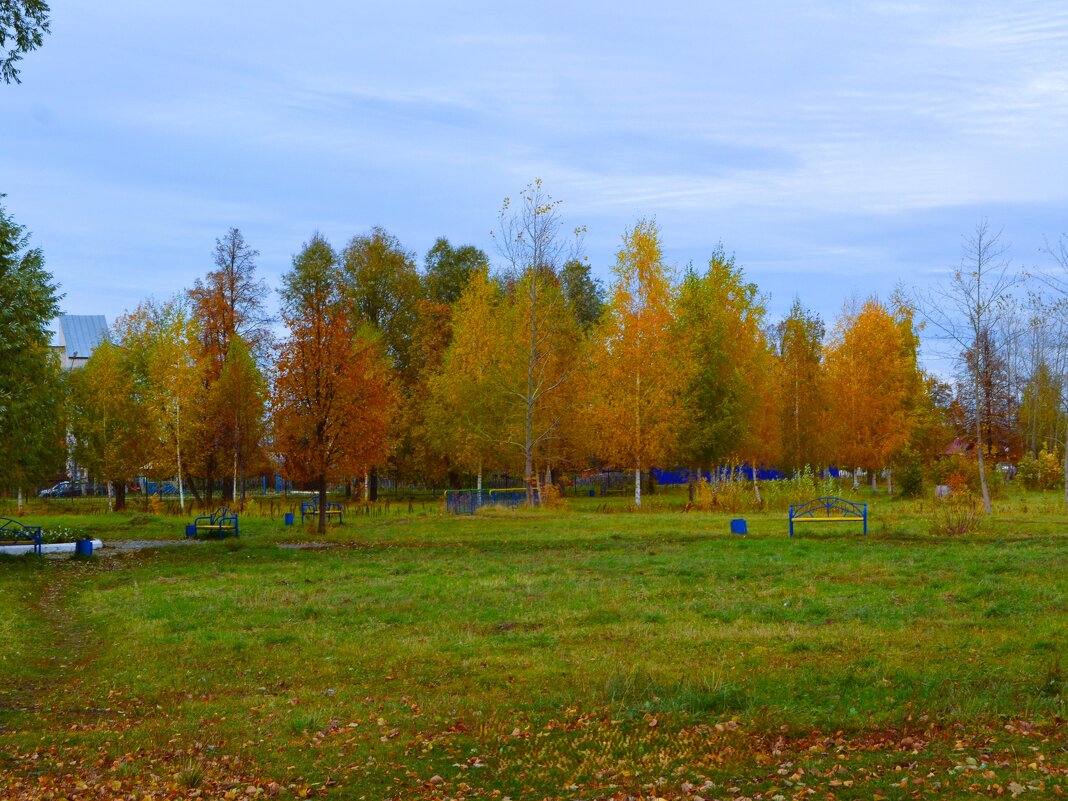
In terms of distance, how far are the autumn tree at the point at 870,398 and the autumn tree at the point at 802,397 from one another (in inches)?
29.0

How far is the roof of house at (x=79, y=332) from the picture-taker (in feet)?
324

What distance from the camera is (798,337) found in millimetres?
56094

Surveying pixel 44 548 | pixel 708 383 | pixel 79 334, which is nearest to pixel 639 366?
pixel 708 383

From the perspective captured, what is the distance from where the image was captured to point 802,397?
54594 millimetres

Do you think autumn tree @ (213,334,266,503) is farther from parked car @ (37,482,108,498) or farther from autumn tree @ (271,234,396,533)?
parked car @ (37,482,108,498)

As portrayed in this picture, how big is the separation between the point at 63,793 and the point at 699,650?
7597mm

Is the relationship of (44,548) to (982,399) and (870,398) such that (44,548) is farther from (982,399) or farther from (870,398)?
(870,398)

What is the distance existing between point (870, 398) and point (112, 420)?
4202 cm

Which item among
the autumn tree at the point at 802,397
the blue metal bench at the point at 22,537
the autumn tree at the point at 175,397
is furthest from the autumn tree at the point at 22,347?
the autumn tree at the point at 802,397

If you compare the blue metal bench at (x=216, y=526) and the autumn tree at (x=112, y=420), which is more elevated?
the autumn tree at (x=112, y=420)

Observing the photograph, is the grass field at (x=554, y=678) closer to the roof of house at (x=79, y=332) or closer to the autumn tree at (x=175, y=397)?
the autumn tree at (x=175, y=397)

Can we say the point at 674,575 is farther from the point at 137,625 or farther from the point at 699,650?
the point at 137,625

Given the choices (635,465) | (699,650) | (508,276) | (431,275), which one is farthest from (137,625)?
(508,276)

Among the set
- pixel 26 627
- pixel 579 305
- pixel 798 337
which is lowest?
pixel 26 627
